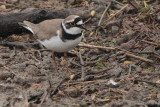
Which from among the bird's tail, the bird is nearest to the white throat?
the bird

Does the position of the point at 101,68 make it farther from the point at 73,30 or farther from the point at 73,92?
the point at 73,92

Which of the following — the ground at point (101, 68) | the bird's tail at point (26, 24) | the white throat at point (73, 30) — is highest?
the white throat at point (73, 30)

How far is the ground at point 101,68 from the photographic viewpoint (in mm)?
4305

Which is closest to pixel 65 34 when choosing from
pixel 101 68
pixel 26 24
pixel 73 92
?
pixel 101 68

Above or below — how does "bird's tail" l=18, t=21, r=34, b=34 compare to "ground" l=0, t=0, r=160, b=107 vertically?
above

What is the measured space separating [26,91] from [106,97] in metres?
1.23

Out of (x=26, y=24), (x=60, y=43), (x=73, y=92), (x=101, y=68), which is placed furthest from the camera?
(x=26, y=24)

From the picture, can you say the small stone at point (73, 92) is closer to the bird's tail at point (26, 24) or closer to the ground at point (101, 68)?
the ground at point (101, 68)

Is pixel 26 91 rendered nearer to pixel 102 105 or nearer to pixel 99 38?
pixel 102 105

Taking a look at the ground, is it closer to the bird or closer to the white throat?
the bird

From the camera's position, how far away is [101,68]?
17.5ft

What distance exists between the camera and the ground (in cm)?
430

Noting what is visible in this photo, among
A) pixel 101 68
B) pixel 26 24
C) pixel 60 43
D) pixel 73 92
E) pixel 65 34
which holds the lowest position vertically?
pixel 101 68

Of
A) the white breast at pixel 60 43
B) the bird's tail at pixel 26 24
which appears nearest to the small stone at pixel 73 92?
the white breast at pixel 60 43
